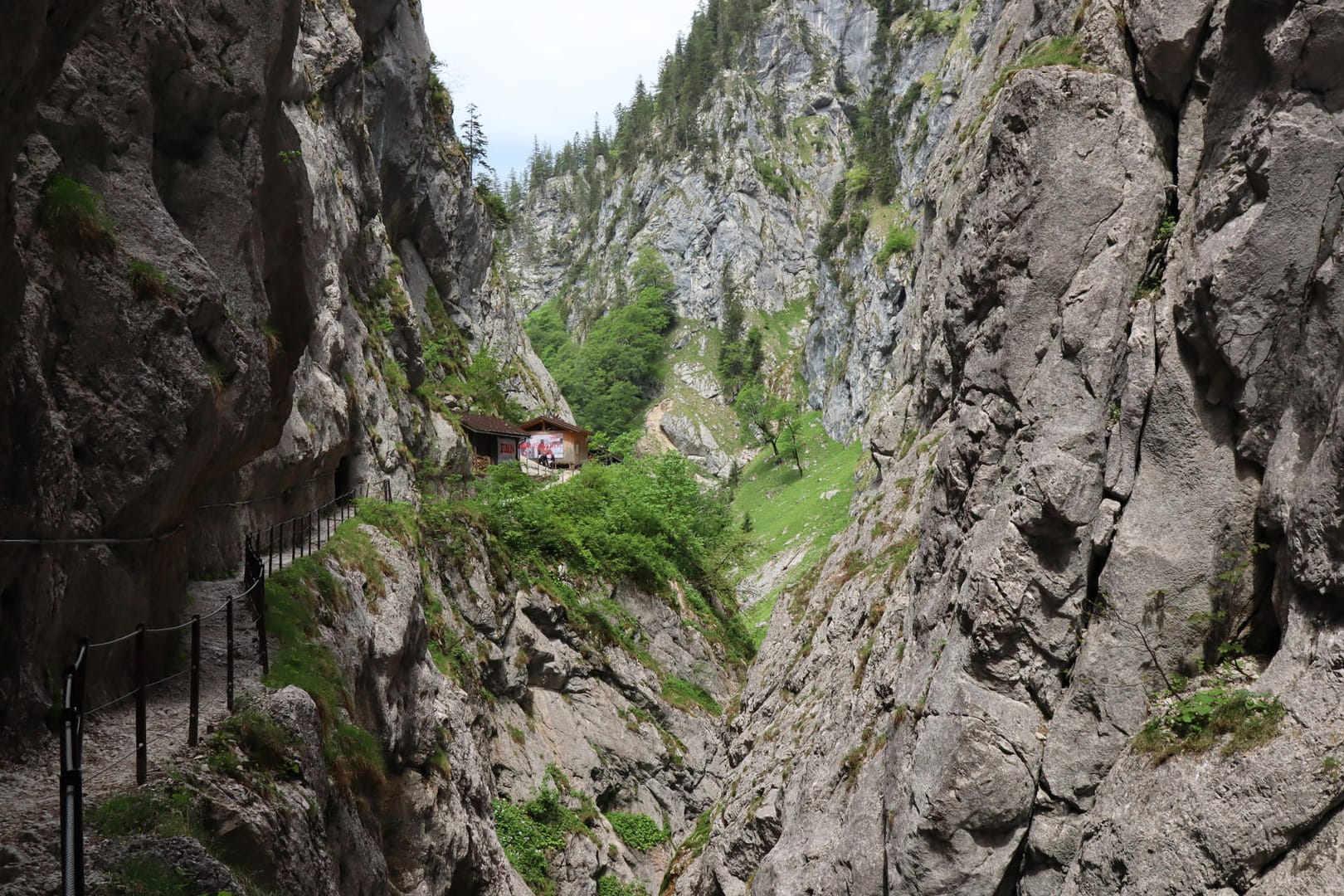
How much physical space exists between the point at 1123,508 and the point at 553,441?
4977 cm

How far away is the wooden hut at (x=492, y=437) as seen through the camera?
4462cm

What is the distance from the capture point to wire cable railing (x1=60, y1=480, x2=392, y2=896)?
5398mm

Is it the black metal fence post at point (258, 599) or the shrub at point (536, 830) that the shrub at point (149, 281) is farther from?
the shrub at point (536, 830)

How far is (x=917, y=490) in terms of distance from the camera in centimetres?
2283

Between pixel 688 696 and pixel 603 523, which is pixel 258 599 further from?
pixel 603 523

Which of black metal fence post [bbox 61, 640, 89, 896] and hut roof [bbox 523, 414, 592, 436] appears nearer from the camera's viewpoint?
black metal fence post [bbox 61, 640, 89, 896]

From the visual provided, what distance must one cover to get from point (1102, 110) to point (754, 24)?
13652 cm

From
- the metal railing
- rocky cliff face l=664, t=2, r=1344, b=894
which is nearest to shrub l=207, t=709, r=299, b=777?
the metal railing

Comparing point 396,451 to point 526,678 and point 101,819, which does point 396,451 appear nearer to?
point 526,678

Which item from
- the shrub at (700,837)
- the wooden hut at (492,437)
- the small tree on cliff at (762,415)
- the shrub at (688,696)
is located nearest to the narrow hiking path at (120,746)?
the shrub at (700,837)

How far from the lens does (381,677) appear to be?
16.7 meters

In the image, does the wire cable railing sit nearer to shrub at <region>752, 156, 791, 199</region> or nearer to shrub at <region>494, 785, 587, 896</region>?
shrub at <region>494, 785, 587, 896</region>

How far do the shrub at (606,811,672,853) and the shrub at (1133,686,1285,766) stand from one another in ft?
62.9

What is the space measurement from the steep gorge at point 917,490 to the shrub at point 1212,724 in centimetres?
7
